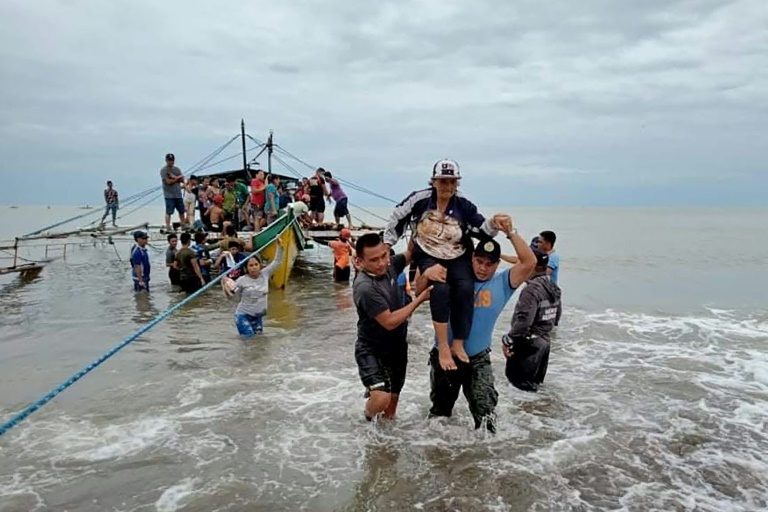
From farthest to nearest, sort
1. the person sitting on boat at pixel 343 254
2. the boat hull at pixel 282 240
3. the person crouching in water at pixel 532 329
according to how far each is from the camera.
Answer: the person sitting on boat at pixel 343 254 < the boat hull at pixel 282 240 < the person crouching in water at pixel 532 329

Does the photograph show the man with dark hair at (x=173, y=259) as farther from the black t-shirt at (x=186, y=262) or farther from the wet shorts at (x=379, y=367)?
the wet shorts at (x=379, y=367)

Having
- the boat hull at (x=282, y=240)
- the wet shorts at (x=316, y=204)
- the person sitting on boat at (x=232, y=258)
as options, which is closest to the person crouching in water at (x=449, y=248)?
the person sitting on boat at (x=232, y=258)

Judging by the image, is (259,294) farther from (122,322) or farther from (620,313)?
(620,313)

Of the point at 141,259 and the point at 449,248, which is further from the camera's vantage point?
the point at 141,259


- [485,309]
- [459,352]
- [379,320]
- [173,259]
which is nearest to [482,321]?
[485,309]

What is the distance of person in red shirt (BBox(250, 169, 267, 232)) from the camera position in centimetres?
1634

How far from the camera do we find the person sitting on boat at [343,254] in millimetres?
15133

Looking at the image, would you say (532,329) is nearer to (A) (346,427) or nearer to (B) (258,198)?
(A) (346,427)

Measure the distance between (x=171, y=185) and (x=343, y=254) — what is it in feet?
18.9

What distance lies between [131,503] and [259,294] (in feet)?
15.5

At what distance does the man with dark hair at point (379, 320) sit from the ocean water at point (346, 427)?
615 millimetres

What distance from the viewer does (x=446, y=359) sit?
425cm

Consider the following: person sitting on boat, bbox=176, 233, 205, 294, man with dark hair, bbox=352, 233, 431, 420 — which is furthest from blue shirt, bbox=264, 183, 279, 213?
man with dark hair, bbox=352, 233, 431, 420

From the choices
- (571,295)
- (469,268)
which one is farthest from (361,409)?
(571,295)
